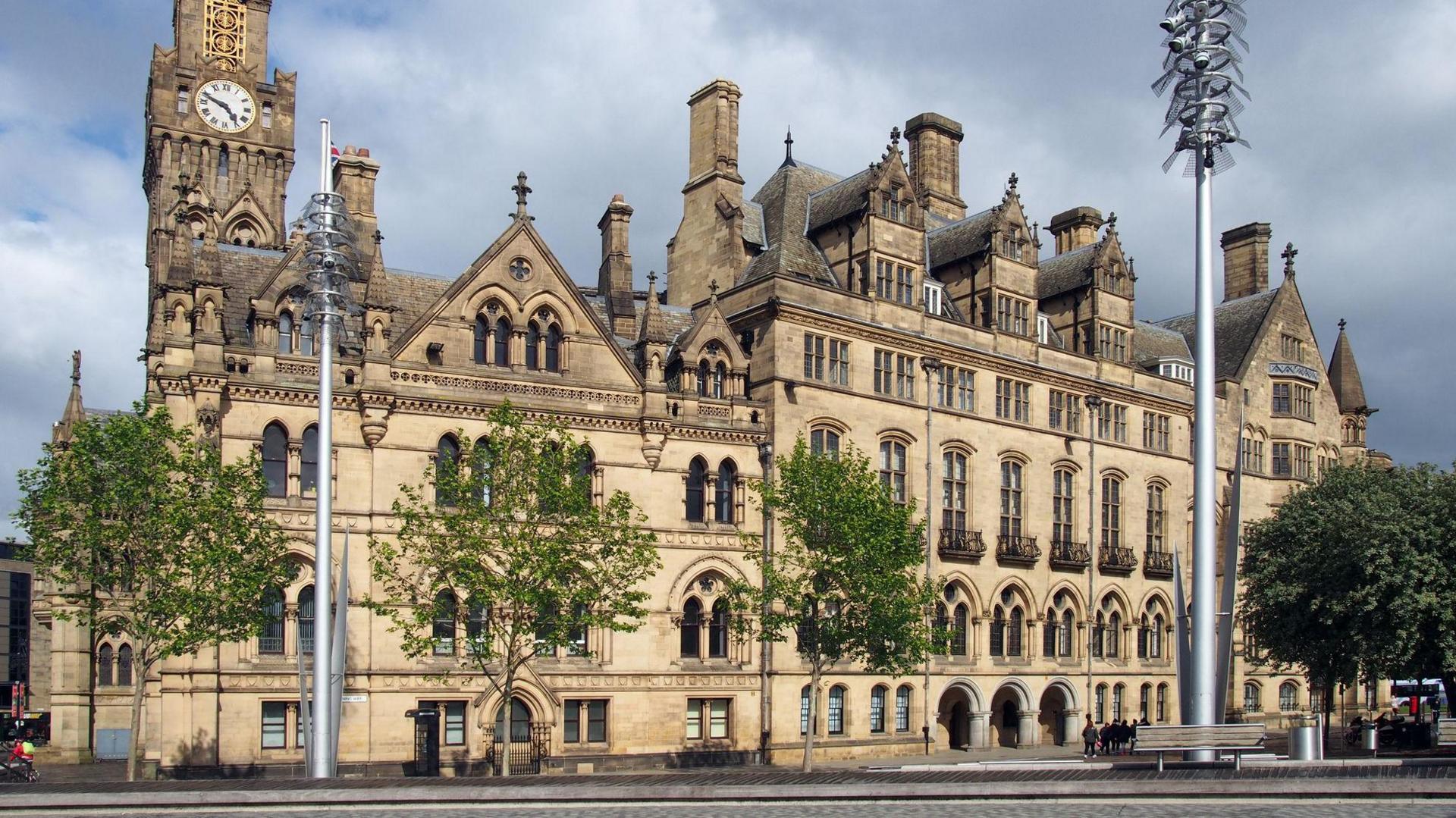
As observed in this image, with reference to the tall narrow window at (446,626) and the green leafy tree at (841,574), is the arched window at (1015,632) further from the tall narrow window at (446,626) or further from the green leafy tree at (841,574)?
the tall narrow window at (446,626)

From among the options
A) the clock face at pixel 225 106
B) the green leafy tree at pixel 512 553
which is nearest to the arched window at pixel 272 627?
the green leafy tree at pixel 512 553

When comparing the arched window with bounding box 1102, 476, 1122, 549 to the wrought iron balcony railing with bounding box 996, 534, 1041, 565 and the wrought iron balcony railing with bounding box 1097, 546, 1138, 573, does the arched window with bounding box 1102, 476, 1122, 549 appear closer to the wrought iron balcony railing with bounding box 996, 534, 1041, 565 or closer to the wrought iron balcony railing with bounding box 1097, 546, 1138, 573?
the wrought iron balcony railing with bounding box 1097, 546, 1138, 573

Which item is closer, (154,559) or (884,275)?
(154,559)

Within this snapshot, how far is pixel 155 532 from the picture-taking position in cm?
3850

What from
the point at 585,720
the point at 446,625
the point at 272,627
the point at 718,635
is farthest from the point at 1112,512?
the point at 272,627

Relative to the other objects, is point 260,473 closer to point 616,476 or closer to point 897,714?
point 616,476

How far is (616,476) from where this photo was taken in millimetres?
46938

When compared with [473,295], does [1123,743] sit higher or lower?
lower

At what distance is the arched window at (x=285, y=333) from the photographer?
43562 millimetres

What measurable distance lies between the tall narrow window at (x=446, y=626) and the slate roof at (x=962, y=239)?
25.5 m

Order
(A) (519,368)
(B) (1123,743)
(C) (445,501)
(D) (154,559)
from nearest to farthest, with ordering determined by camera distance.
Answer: (D) (154,559), (C) (445,501), (A) (519,368), (B) (1123,743)

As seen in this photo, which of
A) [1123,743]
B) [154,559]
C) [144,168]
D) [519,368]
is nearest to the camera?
[154,559]

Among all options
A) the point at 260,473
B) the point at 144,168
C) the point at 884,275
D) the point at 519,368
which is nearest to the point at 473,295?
the point at 519,368

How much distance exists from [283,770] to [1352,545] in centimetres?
3163
